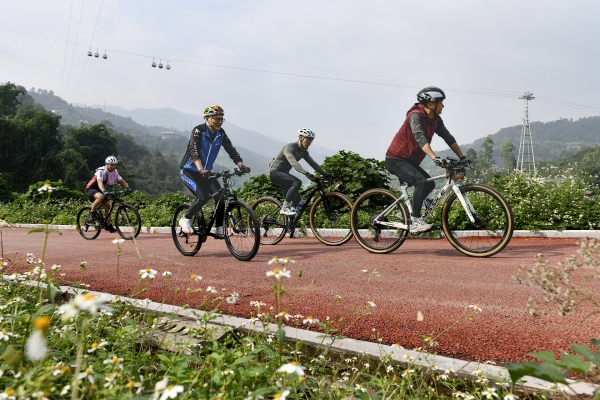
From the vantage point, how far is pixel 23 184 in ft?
199

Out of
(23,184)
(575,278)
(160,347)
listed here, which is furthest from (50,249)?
(23,184)

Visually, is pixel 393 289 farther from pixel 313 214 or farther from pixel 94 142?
pixel 94 142

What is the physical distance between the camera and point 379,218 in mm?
8125

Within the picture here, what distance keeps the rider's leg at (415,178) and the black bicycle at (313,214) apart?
114 cm

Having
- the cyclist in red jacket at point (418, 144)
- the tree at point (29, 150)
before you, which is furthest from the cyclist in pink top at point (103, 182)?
the tree at point (29, 150)

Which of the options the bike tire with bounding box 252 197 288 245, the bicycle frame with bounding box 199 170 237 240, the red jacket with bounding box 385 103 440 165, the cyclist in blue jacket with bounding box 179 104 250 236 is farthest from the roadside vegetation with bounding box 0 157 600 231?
the bike tire with bounding box 252 197 288 245

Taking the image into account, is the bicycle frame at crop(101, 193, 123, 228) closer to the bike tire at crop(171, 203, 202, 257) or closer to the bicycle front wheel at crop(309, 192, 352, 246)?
the bike tire at crop(171, 203, 202, 257)

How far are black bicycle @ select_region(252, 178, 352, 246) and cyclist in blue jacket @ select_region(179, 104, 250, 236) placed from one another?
5.86 ft

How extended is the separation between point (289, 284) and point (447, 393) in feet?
8.70

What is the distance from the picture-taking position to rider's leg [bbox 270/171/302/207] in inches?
365

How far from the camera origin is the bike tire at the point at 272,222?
9.55 metres

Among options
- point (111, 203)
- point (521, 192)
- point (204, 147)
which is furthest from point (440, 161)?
point (111, 203)

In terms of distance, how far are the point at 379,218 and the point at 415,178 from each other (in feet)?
3.04

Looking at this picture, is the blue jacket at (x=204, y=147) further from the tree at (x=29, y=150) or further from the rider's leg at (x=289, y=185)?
the tree at (x=29, y=150)
